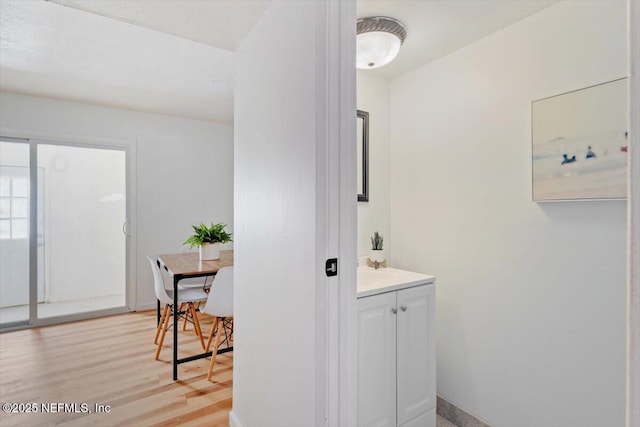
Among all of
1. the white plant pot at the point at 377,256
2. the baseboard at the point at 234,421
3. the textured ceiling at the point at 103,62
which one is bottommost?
the baseboard at the point at 234,421

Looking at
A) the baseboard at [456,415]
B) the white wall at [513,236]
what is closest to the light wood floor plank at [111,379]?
the baseboard at [456,415]

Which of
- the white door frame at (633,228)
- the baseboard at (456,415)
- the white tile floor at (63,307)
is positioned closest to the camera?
the white door frame at (633,228)

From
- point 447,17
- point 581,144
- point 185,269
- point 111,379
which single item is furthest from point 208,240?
point 581,144

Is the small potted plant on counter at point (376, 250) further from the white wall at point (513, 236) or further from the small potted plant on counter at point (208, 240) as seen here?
the small potted plant on counter at point (208, 240)

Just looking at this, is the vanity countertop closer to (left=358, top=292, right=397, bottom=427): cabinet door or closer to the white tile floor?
(left=358, top=292, right=397, bottom=427): cabinet door

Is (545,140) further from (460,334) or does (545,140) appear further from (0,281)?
(0,281)

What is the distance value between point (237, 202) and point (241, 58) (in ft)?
2.48

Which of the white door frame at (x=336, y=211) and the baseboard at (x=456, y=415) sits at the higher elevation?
the white door frame at (x=336, y=211)

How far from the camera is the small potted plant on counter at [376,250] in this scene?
211 cm

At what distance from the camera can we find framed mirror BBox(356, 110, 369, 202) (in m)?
2.17

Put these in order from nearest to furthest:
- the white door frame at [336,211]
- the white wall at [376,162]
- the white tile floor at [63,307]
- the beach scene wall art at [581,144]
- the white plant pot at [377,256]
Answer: the white door frame at [336,211]
the beach scene wall art at [581,144]
the white plant pot at [377,256]
the white wall at [376,162]
the white tile floor at [63,307]

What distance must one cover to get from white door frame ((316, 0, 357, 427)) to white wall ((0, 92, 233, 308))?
11.7ft

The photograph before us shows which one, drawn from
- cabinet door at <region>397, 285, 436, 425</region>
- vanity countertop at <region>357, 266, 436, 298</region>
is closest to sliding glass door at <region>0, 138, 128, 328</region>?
vanity countertop at <region>357, 266, 436, 298</region>

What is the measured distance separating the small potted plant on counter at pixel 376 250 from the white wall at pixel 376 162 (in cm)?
6
